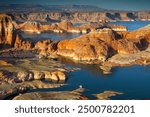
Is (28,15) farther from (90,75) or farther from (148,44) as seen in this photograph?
(90,75)

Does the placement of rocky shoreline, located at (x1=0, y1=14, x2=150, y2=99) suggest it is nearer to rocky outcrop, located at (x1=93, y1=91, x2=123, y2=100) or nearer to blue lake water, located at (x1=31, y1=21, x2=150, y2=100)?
rocky outcrop, located at (x1=93, y1=91, x2=123, y2=100)

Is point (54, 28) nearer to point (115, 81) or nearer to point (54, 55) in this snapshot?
point (54, 55)

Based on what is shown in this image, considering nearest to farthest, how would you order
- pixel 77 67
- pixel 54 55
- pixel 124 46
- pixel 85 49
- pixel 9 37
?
pixel 77 67 → pixel 85 49 → pixel 54 55 → pixel 124 46 → pixel 9 37

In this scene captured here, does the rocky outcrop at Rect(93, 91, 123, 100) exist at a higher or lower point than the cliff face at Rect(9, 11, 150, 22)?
lower

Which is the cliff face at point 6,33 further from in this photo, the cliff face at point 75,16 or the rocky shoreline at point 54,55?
the cliff face at point 75,16

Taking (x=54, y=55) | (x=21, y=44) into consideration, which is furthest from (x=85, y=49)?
(x=21, y=44)

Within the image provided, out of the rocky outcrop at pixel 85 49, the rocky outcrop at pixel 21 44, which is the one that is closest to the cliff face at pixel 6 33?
the rocky outcrop at pixel 21 44

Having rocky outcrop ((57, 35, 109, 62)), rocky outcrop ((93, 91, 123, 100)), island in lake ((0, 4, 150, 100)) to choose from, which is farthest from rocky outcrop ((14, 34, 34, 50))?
rocky outcrop ((93, 91, 123, 100))

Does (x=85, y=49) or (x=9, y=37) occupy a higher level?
(x=9, y=37)

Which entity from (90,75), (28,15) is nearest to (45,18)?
(28,15)

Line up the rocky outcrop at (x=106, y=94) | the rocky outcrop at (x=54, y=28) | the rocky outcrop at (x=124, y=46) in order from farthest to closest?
the rocky outcrop at (x=54, y=28), the rocky outcrop at (x=124, y=46), the rocky outcrop at (x=106, y=94)
